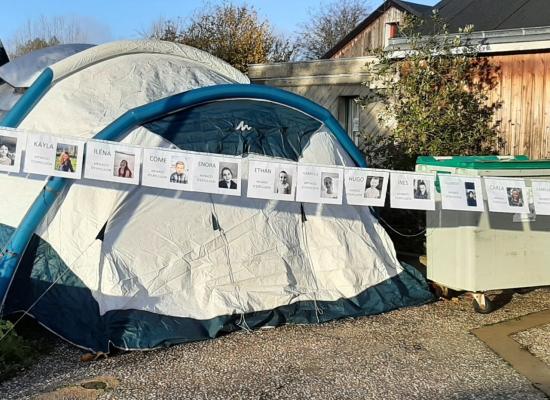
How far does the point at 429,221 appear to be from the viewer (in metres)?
7.27

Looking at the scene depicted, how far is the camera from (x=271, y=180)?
19.9ft

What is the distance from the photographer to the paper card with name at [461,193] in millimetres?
6227

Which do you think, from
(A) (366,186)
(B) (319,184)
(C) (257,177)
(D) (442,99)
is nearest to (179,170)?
(C) (257,177)

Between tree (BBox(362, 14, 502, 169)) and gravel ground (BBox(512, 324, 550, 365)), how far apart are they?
3576 mm

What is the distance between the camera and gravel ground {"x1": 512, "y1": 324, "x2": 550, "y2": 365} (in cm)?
590

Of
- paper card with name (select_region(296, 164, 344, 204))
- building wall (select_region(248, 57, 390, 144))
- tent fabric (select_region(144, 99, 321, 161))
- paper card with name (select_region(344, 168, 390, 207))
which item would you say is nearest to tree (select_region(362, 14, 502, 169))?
building wall (select_region(248, 57, 390, 144))

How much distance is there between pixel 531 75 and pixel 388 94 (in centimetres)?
217

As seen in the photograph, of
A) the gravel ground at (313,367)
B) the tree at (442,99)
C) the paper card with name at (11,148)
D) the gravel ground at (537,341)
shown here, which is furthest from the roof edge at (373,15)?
the paper card with name at (11,148)

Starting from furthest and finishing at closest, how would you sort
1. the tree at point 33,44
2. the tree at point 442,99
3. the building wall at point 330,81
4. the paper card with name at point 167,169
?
the tree at point 33,44 < the building wall at point 330,81 < the tree at point 442,99 < the paper card with name at point 167,169

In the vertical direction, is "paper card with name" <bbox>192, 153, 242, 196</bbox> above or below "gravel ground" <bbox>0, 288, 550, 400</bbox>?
above

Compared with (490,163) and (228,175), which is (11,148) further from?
(490,163)

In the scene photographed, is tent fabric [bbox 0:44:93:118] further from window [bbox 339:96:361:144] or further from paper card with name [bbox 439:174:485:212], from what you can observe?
window [bbox 339:96:361:144]

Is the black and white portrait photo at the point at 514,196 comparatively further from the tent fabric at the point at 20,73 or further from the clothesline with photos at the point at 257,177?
the tent fabric at the point at 20,73

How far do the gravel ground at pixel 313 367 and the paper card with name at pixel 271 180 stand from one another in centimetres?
142
